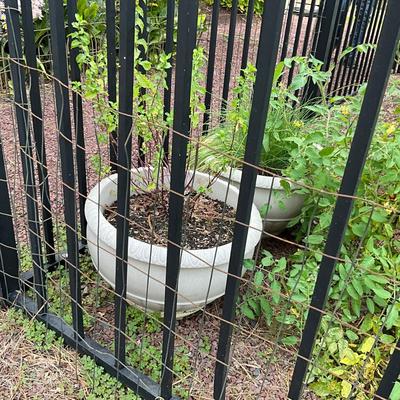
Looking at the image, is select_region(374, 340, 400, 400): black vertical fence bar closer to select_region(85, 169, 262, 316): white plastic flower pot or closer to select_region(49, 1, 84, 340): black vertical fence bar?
select_region(85, 169, 262, 316): white plastic flower pot

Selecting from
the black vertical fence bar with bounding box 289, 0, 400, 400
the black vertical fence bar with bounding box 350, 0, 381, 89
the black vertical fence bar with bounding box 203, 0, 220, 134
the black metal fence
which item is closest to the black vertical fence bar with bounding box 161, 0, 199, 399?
the black metal fence

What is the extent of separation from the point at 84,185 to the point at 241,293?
3.13ft

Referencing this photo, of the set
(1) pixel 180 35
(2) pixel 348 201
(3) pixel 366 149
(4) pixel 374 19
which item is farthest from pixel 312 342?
(4) pixel 374 19

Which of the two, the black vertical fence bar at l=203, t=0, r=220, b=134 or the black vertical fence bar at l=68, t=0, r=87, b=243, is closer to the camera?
the black vertical fence bar at l=68, t=0, r=87, b=243

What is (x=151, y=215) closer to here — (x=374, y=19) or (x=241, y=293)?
(x=241, y=293)

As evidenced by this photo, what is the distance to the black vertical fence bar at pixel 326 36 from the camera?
12.8 ft

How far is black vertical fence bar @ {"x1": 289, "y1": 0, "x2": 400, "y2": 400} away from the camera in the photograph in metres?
0.97

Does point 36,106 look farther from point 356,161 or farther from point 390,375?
point 390,375

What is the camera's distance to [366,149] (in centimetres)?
107

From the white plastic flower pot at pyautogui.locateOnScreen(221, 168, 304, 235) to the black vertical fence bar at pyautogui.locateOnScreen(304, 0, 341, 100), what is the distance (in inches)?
69.3

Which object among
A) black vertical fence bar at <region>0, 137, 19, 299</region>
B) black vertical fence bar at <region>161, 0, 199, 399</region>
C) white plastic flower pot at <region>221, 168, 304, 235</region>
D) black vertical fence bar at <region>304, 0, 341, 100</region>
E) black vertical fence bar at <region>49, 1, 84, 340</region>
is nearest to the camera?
black vertical fence bar at <region>161, 0, 199, 399</region>

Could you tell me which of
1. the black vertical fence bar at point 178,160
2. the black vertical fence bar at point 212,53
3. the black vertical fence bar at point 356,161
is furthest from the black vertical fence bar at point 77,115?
the black vertical fence bar at point 356,161

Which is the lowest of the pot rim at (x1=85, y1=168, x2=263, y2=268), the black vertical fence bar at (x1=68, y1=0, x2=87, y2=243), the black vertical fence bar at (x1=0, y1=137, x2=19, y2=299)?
the black vertical fence bar at (x1=0, y1=137, x2=19, y2=299)

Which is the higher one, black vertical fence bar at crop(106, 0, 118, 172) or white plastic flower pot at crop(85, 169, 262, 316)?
black vertical fence bar at crop(106, 0, 118, 172)
